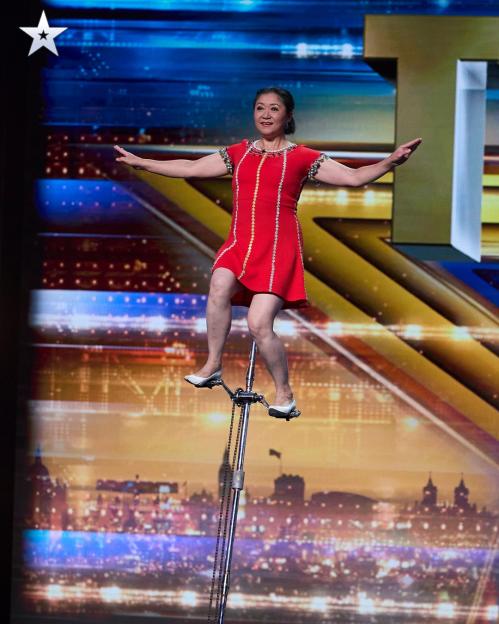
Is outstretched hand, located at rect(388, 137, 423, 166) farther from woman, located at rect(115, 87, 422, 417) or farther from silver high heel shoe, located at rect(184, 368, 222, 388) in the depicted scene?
silver high heel shoe, located at rect(184, 368, 222, 388)

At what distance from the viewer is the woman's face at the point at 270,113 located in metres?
3.64

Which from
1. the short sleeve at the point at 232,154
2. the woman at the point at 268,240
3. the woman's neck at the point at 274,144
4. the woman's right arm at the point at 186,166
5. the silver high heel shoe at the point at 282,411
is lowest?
the silver high heel shoe at the point at 282,411

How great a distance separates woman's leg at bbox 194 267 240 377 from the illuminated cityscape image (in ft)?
6.23

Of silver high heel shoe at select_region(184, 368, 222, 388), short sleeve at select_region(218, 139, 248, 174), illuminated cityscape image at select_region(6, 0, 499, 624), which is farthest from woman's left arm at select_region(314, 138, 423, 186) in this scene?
illuminated cityscape image at select_region(6, 0, 499, 624)

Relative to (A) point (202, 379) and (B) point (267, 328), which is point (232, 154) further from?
(A) point (202, 379)

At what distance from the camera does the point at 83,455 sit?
568cm

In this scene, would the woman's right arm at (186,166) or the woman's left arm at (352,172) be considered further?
the woman's right arm at (186,166)

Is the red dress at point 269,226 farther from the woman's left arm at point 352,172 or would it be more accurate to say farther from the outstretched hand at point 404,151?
the outstretched hand at point 404,151

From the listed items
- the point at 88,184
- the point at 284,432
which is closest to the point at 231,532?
the point at 284,432

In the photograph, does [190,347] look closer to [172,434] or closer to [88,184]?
[172,434]

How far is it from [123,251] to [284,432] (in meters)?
1.09

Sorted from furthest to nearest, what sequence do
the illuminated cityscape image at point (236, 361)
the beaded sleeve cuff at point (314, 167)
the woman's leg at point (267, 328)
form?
1. the illuminated cityscape image at point (236, 361)
2. the beaded sleeve cuff at point (314, 167)
3. the woman's leg at point (267, 328)

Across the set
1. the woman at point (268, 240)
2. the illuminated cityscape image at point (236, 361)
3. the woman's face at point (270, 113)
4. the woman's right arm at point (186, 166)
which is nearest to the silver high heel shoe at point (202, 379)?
the woman at point (268, 240)

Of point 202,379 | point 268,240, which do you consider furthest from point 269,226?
point 202,379
